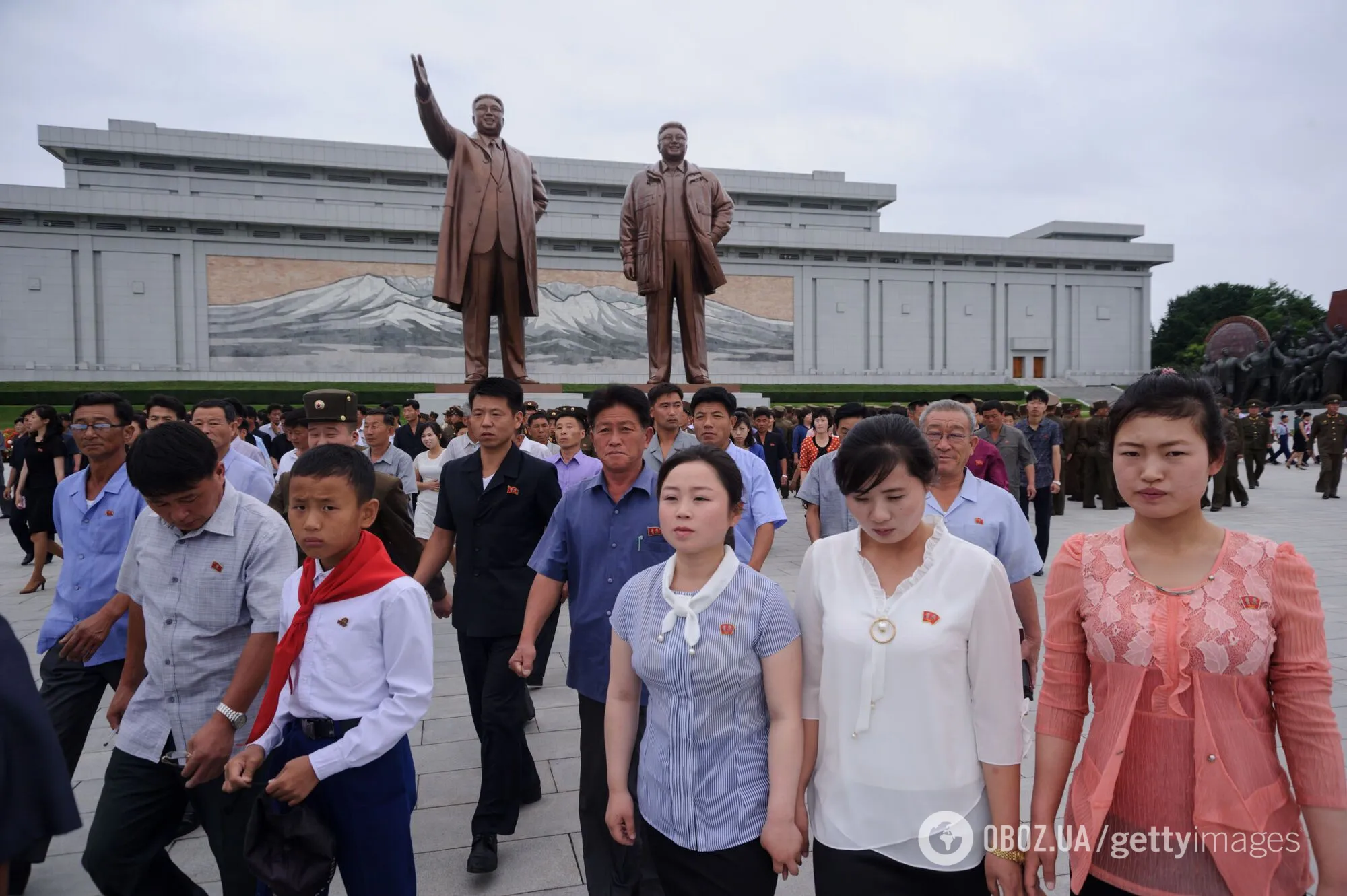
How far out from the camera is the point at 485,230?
7277 millimetres

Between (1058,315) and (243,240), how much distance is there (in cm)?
3652

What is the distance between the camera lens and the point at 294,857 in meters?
1.82

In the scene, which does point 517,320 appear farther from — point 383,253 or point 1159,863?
point 383,253

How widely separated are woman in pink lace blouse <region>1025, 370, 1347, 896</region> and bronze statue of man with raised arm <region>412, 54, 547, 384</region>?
586 cm

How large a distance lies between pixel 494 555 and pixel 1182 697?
93.1 inches

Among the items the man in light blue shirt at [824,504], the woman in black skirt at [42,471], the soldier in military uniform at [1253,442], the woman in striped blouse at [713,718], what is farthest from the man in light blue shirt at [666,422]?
the soldier in military uniform at [1253,442]

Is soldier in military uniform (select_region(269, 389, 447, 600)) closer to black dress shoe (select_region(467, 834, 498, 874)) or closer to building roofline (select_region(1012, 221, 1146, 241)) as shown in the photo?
black dress shoe (select_region(467, 834, 498, 874))

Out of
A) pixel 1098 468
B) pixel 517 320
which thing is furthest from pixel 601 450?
pixel 1098 468

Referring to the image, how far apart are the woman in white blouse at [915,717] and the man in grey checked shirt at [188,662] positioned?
158cm

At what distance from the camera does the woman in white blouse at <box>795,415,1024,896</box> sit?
5.34 feet

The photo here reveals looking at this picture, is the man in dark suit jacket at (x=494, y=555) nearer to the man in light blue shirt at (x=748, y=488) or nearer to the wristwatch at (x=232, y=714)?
the man in light blue shirt at (x=748, y=488)

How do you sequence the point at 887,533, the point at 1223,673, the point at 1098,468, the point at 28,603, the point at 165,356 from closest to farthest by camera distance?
the point at 1223,673 < the point at 887,533 < the point at 28,603 < the point at 1098,468 < the point at 165,356

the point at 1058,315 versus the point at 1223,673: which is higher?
the point at 1058,315

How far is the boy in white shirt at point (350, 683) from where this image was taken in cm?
195
